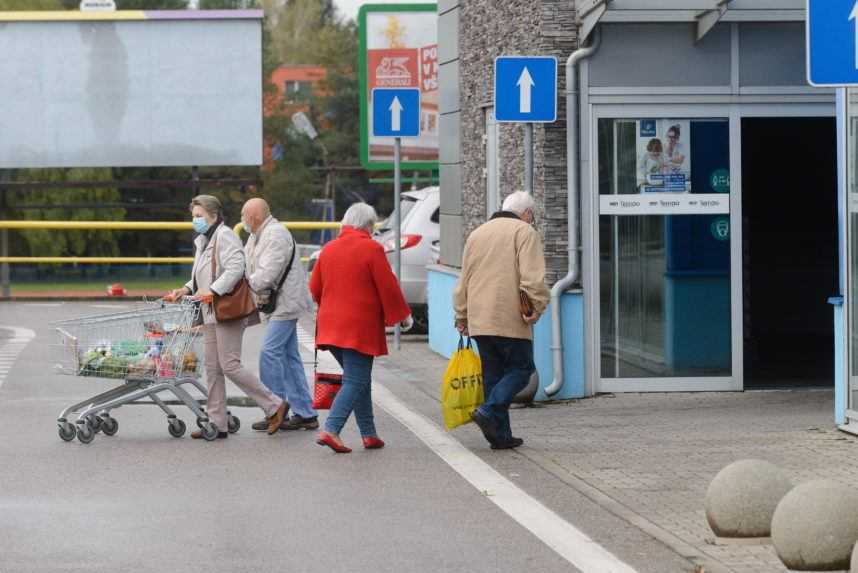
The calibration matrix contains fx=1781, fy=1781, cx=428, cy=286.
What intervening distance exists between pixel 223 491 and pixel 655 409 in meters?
4.69

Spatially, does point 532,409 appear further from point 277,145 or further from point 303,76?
point 303,76

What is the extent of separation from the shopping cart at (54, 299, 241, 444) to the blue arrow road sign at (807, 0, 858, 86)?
5.16 m

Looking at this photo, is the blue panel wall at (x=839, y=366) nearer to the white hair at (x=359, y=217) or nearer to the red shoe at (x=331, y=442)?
the white hair at (x=359, y=217)

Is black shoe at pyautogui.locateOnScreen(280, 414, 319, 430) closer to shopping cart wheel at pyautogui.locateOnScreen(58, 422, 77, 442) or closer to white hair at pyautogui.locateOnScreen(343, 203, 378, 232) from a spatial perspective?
shopping cart wheel at pyautogui.locateOnScreen(58, 422, 77, 442)

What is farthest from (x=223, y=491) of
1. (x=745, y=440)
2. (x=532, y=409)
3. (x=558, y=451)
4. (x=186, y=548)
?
(x=532, y=409)

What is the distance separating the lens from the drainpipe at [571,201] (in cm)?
1406

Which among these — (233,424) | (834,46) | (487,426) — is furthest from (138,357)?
(834,46)

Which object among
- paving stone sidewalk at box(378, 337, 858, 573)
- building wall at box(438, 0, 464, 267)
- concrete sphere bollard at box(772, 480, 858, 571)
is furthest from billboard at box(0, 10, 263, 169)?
concrete sphere bollard at box(772, 480, 858, 571)

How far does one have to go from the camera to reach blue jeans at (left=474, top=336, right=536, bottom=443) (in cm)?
1130

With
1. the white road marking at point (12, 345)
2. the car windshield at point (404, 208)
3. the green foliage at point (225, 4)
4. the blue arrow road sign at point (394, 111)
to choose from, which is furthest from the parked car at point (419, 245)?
the green foliage at point (225, 4)

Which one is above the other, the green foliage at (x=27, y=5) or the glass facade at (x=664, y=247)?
the green foliage at (x=27, y=5)

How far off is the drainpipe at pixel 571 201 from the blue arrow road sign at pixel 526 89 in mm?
529

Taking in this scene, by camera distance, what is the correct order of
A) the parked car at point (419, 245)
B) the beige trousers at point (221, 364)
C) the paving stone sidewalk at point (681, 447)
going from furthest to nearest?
the parked car at point (419, 245)
the beige trousers at point (221, 364)
the paving stone sidewalk at point (681, 447)

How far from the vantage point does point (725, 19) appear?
13867mm
